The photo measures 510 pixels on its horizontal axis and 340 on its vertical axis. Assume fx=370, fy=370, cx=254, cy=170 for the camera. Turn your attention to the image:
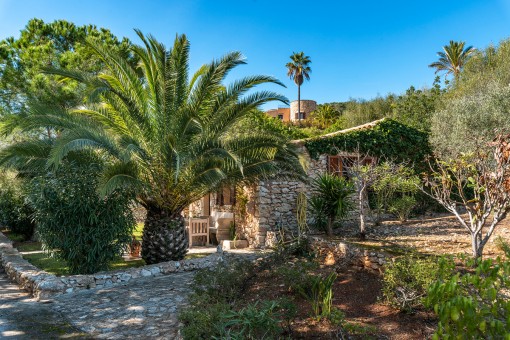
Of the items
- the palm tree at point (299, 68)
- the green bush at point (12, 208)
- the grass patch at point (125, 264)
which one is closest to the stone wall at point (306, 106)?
the palm tree at point (299, 68)

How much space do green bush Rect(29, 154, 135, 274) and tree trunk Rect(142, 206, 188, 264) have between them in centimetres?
72

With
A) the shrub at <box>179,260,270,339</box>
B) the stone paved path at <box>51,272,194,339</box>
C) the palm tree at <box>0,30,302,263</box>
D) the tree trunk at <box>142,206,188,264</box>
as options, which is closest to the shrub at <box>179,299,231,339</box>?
the shrub at <box>179,260,270,339</box>

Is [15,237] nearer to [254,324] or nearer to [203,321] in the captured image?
[203,321]

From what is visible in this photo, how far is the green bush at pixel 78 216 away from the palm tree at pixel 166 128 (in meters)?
0.52

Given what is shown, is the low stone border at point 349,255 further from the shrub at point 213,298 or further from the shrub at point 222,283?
the shrub at point 222,283

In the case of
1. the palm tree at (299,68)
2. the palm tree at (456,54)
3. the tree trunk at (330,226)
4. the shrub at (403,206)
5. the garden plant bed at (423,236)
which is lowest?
the garden plant bed at (423,236)

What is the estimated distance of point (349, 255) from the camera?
6.99 meters

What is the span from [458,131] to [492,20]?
3872 millimetres

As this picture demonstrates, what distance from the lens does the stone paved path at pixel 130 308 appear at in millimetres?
4513

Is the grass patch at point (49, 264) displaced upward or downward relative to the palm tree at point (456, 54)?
downward

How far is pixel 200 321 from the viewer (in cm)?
374

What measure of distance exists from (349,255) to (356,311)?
2.51m

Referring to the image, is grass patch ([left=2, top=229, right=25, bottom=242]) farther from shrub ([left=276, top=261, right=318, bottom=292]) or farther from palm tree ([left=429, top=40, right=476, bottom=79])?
palm tree ([left=429, top=40, right=476, bottom=79])

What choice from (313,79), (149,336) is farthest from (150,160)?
(313,79)
